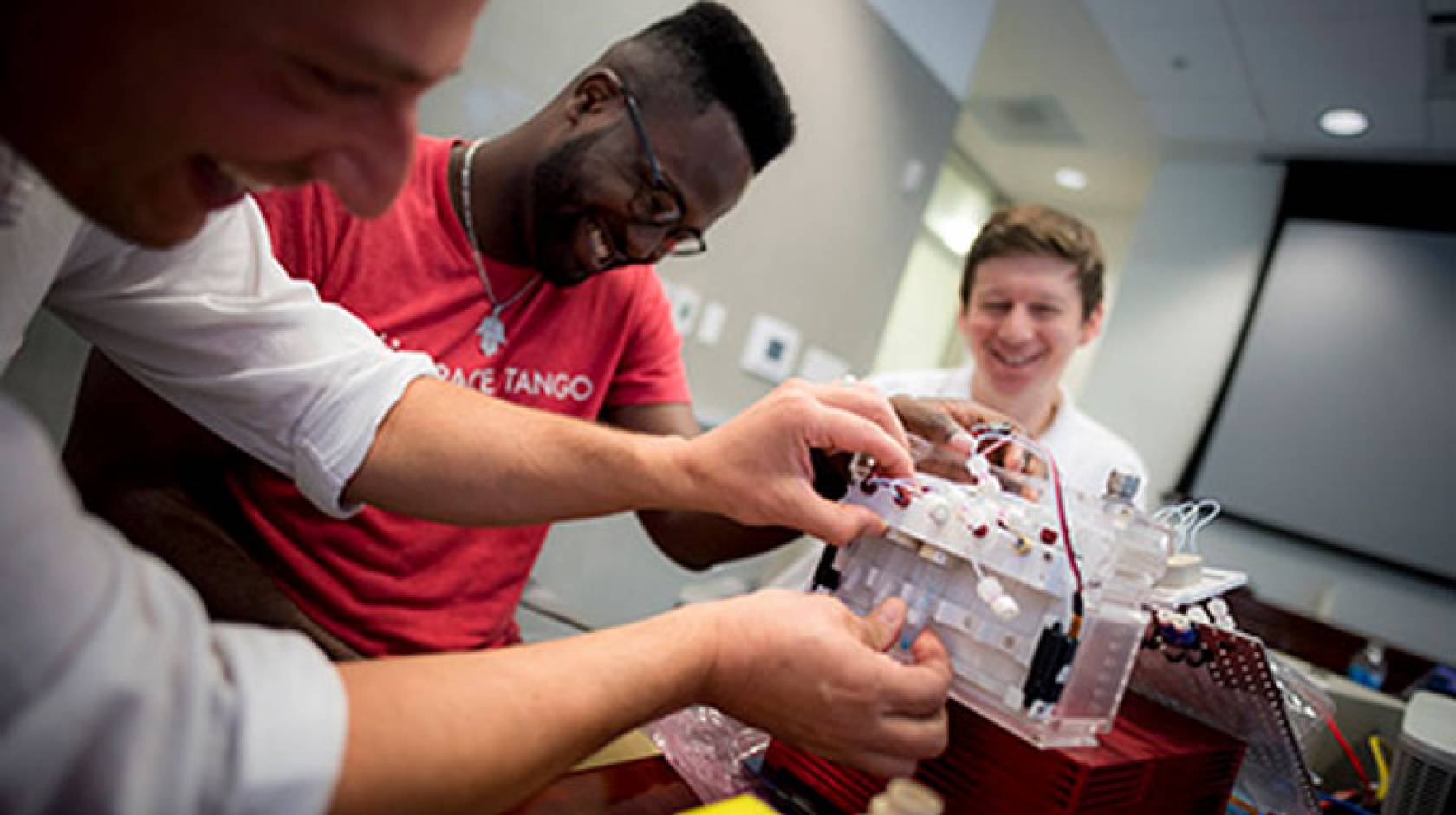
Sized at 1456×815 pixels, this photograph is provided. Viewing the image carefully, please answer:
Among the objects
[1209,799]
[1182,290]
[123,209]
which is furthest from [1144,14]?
[123,209]

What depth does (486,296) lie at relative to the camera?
1.27 m

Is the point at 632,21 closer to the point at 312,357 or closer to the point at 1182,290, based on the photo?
the point at 312,357

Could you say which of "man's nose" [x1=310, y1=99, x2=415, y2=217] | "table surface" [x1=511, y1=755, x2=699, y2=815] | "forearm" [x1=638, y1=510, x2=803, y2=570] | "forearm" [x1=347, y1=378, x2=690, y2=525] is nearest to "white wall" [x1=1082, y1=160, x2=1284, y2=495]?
"forearm" [x1=638, y1=510, x2=803, y2=570]

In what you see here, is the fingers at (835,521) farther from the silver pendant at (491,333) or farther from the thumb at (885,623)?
the silver pendant at (491,333)

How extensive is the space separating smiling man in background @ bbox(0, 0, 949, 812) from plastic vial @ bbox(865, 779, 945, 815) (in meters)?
0.14

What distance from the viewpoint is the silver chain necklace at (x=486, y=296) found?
126 centimetres

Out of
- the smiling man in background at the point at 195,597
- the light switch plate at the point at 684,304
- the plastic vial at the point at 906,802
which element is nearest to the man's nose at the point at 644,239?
the smiling man in background at the point at 195,597

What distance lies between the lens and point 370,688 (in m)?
0.46

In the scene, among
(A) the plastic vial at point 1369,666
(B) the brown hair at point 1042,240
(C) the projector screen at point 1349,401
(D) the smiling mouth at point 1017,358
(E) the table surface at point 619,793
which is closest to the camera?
(E) the table surface at point 619,793

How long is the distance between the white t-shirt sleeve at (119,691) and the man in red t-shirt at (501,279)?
2.32 ft

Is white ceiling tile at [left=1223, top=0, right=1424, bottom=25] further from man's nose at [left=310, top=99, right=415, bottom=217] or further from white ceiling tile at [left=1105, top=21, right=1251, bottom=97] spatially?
man's nose at [left=310, top=99, right=415, bottom=217]

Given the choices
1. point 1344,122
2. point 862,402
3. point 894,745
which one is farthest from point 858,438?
point 1344,122

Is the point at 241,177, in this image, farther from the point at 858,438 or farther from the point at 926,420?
the point at 926,420

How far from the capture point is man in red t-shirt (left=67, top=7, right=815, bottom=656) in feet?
3.58
